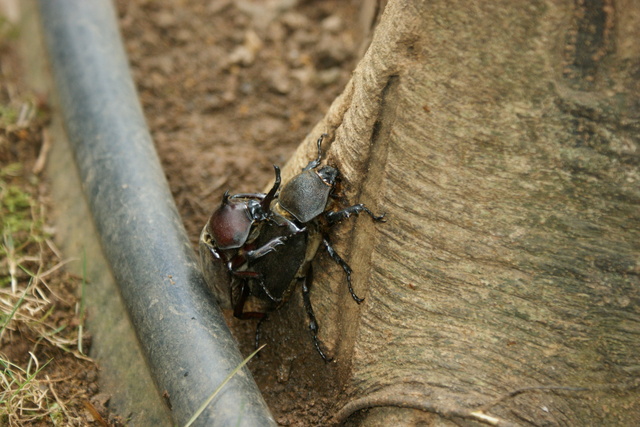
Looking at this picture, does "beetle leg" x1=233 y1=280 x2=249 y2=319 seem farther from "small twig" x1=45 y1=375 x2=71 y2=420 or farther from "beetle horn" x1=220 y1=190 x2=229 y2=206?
"small twig" x1=45 y1=375 x2=71 y2=420

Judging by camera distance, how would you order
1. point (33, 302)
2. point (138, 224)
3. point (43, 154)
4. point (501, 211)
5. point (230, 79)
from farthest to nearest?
point (230, 79), point (43, 154), point (33, 302), point (138, 224), point (501, 211)

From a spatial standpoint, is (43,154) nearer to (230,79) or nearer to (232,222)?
(230,79)

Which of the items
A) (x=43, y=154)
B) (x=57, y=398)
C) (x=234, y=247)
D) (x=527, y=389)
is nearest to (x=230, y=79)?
(x=43, y=154)

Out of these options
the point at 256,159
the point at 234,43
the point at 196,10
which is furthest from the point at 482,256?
the point at 196,10

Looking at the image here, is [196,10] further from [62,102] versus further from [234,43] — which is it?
[62,102]

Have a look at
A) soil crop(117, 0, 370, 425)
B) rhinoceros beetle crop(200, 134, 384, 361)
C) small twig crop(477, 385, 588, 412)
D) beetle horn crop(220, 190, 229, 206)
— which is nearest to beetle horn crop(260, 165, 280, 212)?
rhinoceros beetle crop(200, 134, 384, 361)

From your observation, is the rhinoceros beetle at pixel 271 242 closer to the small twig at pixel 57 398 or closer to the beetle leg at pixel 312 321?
the beetle leg at pixel 312 321

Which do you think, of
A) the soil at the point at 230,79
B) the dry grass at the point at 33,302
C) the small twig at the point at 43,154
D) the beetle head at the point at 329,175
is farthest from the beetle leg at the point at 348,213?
the small twig at the point at 43,154
